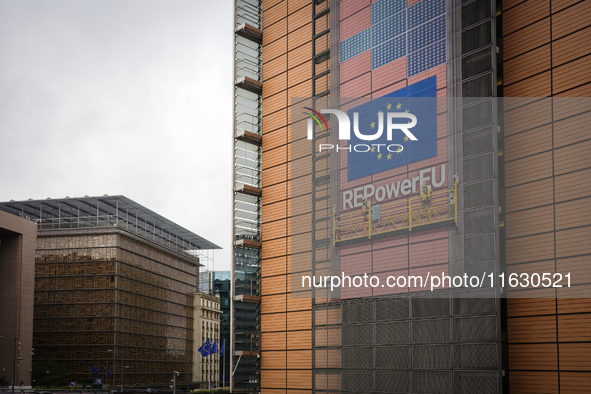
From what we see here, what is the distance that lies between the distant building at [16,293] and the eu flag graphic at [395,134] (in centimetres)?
7682

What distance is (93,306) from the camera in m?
122

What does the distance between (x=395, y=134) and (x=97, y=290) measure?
Answer: 95308 millimetres

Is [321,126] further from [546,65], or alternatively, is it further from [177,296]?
[177,296]

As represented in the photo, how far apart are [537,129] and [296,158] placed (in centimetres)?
2180

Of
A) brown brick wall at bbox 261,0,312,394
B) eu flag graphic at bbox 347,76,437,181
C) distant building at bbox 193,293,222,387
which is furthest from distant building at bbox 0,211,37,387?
eu flag graphic at bbox 347,76,437,181

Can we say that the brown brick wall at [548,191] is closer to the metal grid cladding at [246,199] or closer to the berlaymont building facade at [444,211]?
the berlaymont building facade at [444,211]

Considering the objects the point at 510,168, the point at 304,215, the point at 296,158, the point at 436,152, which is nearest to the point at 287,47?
the point at 296,158

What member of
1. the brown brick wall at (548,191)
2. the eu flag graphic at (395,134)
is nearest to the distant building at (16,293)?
the eu flag graphic at (395,134)

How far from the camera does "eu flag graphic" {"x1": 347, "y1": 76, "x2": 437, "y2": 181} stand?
132ft

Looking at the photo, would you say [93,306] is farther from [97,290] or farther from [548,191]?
[548,191]

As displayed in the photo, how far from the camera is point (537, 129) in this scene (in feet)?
119

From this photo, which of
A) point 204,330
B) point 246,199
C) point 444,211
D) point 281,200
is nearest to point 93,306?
point 204,330

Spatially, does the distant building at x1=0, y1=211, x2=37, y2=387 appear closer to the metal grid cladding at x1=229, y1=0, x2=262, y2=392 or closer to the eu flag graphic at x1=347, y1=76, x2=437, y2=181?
the metal grid cladding at x1=229, y1=0, x2=262, y2=392

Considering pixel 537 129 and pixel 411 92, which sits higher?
pixel 411 92
